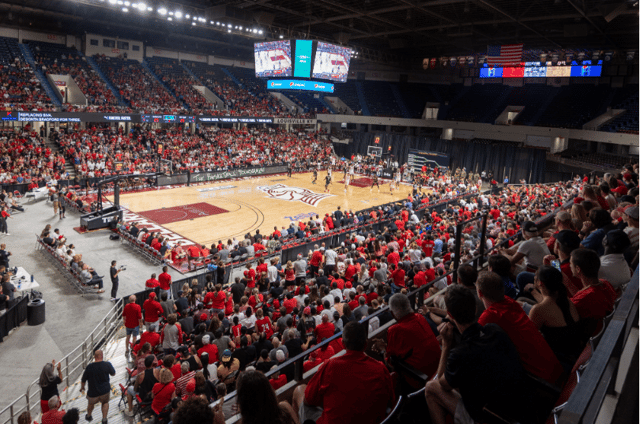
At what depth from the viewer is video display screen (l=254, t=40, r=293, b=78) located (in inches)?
1116

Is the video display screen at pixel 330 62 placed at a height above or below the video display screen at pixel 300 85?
above

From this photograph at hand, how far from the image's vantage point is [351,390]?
3.40m

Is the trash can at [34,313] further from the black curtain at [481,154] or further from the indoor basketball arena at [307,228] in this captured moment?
the black curtain at [481,154]

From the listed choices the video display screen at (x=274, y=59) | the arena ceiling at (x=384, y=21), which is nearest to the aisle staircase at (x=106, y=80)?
the arena ceiling at (x=384, y=21)

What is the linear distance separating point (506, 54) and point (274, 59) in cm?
1662

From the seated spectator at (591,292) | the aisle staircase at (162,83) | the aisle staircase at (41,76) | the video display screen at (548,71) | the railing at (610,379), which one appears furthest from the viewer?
the aisle staircase at (162,83)

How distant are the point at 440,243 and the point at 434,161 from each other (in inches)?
1216

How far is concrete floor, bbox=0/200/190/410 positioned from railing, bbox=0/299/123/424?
10.1 inches

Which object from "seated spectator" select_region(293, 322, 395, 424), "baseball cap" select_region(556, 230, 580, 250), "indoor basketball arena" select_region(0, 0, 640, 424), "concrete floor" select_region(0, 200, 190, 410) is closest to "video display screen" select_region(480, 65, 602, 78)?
"indoor basketball arena" select_region(0, 0, 640, 424)

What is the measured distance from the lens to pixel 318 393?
11.5 feet

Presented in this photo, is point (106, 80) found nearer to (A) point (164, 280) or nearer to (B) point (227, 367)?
(A) point (164, 280)

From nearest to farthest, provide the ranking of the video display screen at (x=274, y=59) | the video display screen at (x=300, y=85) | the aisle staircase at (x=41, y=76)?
1. the video display screen at (x=274, y=59)
2. the video display screen at (x=300, y=85)
3. the aisle staircase at (x=41, y=76)

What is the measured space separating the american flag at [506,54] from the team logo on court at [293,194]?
51.4 feet

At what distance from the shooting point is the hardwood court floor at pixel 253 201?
75.4ft
